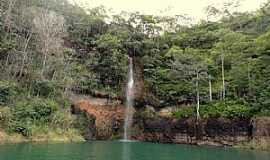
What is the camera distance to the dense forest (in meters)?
33.2

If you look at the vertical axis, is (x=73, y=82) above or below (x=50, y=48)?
below

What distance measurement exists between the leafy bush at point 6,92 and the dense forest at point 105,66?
0.08 metres

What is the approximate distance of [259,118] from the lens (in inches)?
1221

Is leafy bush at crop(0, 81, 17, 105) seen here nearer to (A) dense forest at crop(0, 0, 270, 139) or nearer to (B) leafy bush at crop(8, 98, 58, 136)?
(A) dense forest at crop(0, 0, 270, 139)

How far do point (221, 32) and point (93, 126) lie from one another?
18.4m

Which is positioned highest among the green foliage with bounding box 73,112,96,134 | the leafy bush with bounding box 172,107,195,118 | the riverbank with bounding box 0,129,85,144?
the leafy bush with bounding box 172,107,195,118

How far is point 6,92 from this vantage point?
3181cm

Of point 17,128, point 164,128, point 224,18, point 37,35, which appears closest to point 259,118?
point 164,128

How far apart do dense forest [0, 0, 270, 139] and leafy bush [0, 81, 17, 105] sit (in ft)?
0.27

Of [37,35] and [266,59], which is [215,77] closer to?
[266,59]

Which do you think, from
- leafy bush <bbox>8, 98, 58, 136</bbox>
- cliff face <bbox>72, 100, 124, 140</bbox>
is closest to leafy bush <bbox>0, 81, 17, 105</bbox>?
leafy bush <bbox>8, 98, 58, 136</bbox>

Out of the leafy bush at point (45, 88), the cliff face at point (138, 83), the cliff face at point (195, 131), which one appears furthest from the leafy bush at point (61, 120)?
the cliff face at point (138, 83)

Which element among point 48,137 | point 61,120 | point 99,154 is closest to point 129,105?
point 61,120

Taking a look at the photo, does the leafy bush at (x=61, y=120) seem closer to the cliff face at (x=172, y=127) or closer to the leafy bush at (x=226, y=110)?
the cliff face at (x=172, y=127)
